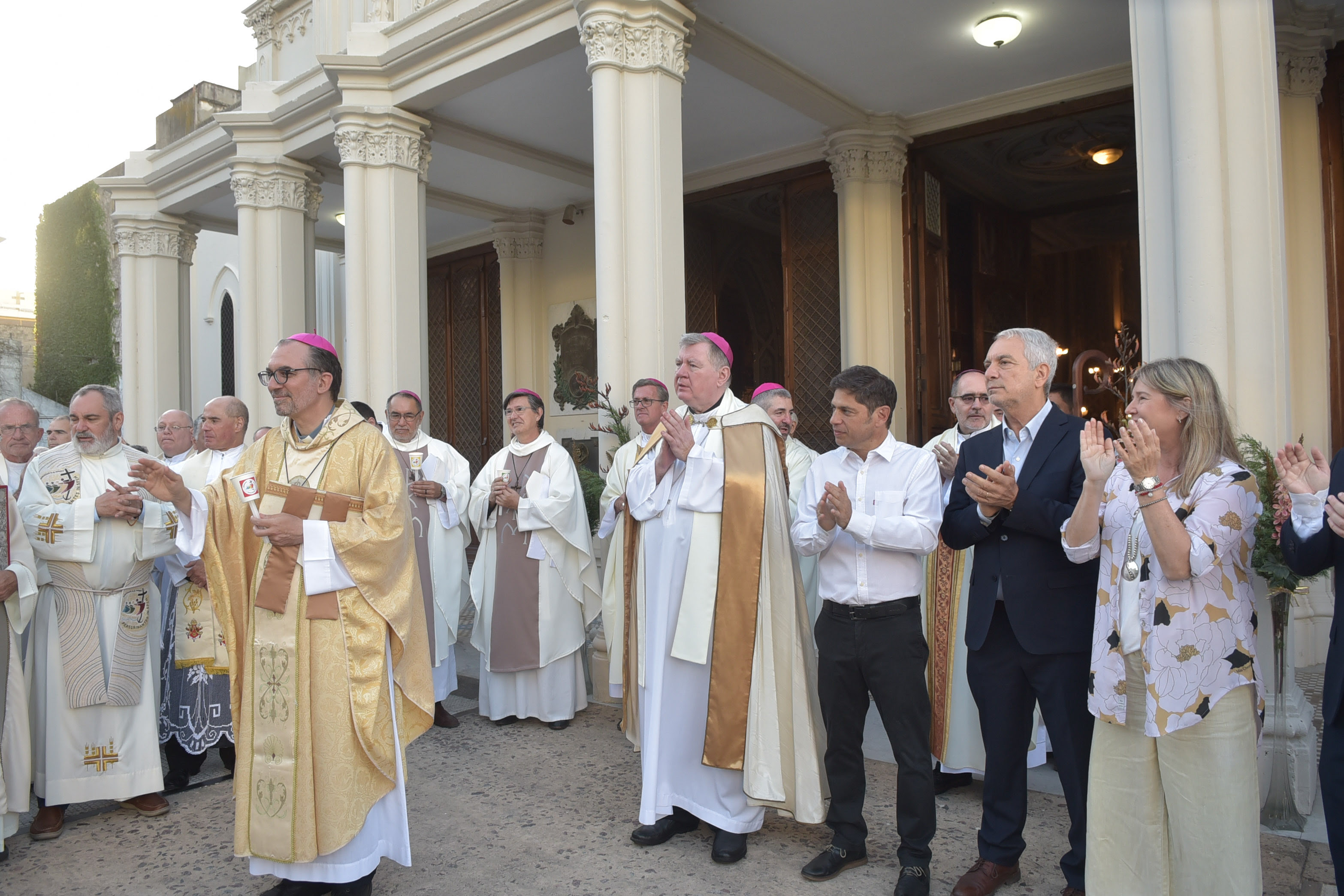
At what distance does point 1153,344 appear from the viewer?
4.54 m

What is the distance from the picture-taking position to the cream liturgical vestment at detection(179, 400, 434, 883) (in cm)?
321

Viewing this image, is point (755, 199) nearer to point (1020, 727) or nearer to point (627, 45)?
point (627, 45)

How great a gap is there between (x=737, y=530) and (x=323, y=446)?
5.47ft

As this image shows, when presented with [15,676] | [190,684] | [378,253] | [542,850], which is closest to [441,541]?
[190,684]

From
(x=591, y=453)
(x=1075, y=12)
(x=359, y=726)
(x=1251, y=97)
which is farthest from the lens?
(x=591, y=453)

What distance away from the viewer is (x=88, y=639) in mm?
4227

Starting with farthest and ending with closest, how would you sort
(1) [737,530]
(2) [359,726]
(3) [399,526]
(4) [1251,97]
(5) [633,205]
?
(5) [633,205] → (4) [1251,97] → (1) [737,530] → (3) [399,526] → (2) [359,726]

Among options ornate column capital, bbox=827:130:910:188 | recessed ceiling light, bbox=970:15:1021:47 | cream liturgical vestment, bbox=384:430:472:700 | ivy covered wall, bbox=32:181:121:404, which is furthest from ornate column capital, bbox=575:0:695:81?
ivy covered wall, bbox=32:181:121:404

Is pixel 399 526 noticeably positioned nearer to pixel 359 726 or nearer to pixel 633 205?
pixel 359 726

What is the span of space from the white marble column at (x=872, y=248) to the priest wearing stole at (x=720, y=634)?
558 cm

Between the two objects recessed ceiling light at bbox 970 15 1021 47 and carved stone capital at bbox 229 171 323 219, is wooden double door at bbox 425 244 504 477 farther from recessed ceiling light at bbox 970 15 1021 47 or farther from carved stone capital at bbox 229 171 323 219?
recessed ceiling light at bbox 970 15 1021 47

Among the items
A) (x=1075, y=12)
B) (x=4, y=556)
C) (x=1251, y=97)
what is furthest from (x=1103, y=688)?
(x=1075, y=12)

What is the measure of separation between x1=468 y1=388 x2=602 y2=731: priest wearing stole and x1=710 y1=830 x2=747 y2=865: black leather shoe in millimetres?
2167

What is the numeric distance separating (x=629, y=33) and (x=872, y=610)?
15.9ft
